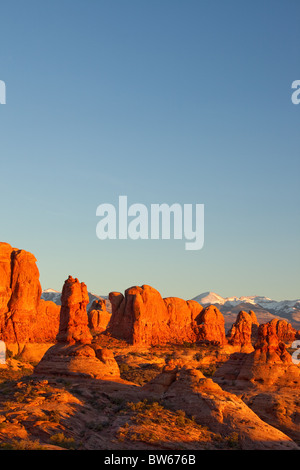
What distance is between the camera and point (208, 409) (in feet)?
113

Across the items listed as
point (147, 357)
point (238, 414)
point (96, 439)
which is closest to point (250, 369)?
point (238, 414)

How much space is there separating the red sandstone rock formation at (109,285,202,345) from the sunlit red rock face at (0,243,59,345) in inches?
432

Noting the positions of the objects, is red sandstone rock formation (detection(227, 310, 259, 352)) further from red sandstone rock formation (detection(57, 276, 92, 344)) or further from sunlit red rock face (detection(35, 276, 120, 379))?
sunlit red rock face (detection(35, 276, 120, 379))

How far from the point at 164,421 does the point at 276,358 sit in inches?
531

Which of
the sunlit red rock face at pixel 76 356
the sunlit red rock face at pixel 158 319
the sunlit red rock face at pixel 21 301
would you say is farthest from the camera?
the sunlit red rock face at pixel 158 319

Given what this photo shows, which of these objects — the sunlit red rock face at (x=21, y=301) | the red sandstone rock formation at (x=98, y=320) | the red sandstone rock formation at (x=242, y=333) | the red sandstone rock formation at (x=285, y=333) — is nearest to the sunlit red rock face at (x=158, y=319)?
the red sandstone rock formation at (x=242, y=333)

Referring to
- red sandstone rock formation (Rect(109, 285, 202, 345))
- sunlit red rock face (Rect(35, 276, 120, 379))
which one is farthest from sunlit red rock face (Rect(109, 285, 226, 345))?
sunlit red rock face (Rect(35, 276, 120, 379))

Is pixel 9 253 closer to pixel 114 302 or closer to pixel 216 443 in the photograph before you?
pixel 114 302

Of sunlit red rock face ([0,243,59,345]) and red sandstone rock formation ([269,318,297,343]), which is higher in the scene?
sunlit red rock face ([0,243,59,345])

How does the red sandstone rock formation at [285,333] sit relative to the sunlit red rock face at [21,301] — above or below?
below

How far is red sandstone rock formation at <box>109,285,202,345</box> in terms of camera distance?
308ft

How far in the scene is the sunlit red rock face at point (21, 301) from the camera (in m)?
86.8

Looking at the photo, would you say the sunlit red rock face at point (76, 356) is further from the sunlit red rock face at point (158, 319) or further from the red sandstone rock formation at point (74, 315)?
the sunlit red rock face at point (158, 319)
